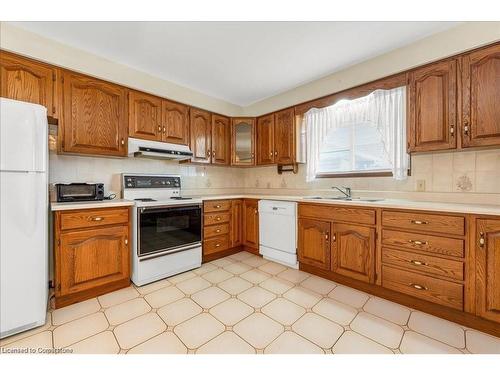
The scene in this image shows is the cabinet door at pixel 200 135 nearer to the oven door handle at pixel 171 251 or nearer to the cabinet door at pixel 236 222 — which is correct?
the cabinet door at pixel 236 222

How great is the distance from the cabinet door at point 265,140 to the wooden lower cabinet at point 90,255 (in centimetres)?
207

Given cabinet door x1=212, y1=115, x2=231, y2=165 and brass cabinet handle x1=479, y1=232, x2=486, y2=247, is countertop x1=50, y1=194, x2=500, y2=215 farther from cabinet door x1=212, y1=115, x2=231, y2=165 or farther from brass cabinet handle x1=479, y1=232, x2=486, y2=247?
cabinet door x1=212, y1=115, x2=231, y2=165

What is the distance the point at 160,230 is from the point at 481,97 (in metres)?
3.15

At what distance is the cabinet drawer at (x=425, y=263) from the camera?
1642 millimetres

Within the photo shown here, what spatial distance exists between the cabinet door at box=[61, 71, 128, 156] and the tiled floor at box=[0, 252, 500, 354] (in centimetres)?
150

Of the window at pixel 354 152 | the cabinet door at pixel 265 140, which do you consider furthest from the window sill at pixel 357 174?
the cabinet door at pixel 265 140

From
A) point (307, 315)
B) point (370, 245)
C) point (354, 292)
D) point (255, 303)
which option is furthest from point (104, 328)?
point (370, 245)

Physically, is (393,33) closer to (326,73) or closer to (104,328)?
(326,73)

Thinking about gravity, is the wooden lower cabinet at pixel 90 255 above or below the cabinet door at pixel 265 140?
below

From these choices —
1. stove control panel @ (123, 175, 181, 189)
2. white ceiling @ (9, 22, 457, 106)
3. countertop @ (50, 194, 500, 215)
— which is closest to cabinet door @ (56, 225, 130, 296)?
countertop @ (50, 194, 500, 215)

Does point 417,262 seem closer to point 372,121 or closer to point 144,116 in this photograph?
point 372,121

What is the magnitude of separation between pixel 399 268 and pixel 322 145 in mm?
1707

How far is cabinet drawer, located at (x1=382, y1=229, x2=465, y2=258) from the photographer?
1639 millimetres

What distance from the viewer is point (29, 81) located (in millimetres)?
1936
